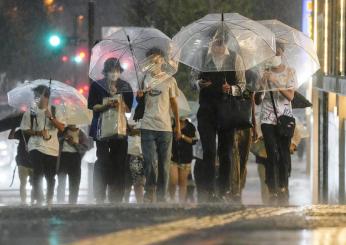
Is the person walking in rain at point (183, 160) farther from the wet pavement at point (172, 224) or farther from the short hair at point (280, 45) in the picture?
the wet pavement at point (172, 224)

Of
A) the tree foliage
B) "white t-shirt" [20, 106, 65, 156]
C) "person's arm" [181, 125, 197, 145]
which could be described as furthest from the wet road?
the tree foliage

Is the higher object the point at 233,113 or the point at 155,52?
the point at 155,52

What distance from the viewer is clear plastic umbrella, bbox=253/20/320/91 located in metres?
12.9

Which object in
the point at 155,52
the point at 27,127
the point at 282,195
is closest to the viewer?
the point at 282,195

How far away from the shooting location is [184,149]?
55.4 ft

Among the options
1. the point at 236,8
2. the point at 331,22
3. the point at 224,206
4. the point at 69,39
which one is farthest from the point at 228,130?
the point at 236,8

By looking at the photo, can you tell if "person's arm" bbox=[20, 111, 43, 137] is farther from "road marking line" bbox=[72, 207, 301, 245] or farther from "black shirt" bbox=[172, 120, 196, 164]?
"road marking line" bbox=[72, 207, 301, 245]

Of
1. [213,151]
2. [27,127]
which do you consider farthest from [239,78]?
[27,127]

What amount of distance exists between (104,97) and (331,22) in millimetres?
8715

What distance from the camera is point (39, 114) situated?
48.0 ft

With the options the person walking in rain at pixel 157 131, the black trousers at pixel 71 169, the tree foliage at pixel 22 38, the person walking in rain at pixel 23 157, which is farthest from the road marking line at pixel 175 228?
the tree foliage at pixel 22 38

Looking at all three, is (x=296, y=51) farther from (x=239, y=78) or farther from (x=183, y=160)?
(x=183, y=160)

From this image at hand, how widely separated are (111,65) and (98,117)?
64 centimetres

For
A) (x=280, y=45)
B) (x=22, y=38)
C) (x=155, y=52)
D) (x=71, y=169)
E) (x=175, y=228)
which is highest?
(x=22, y=38)
